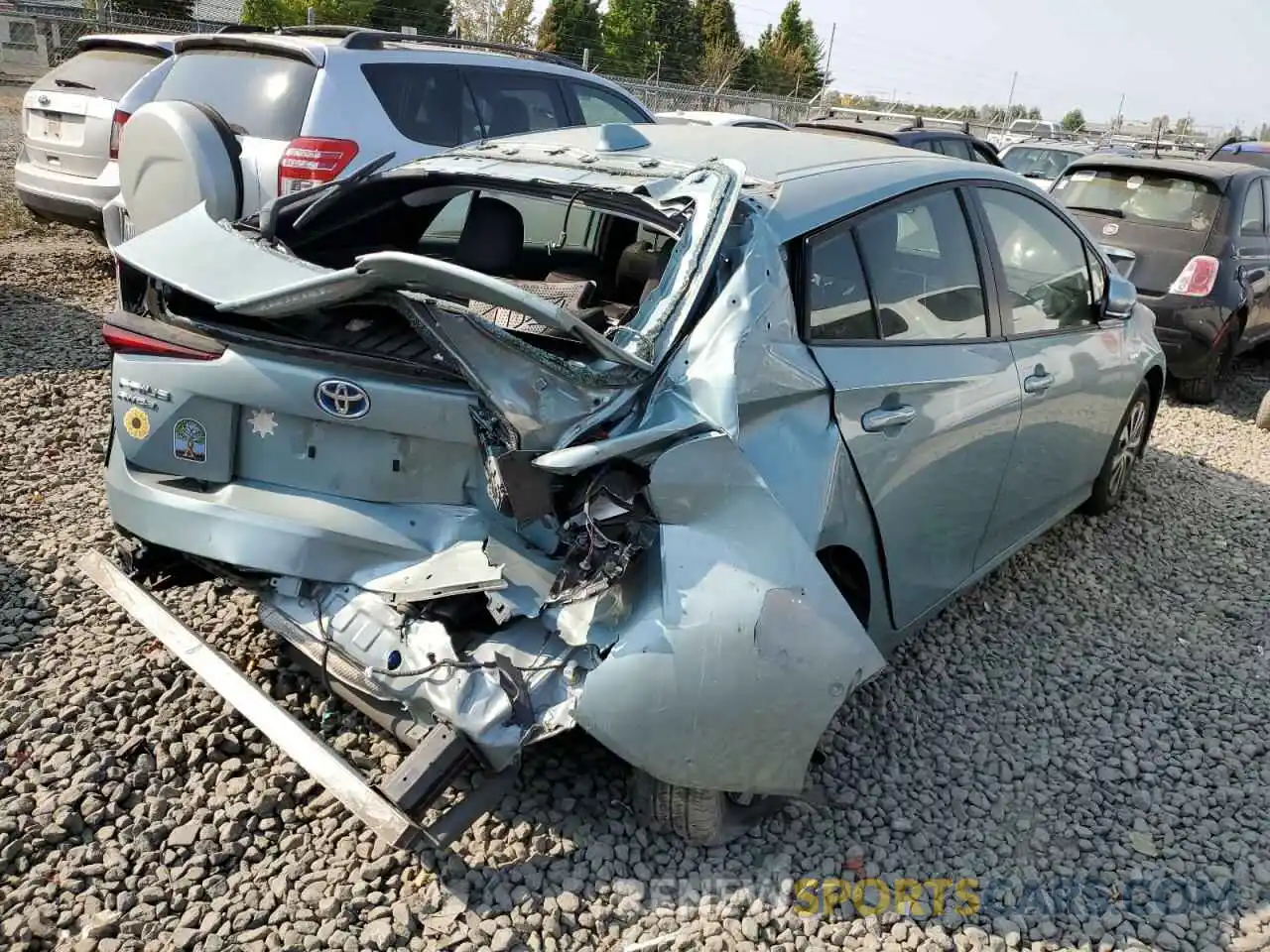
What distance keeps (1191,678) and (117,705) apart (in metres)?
3.63

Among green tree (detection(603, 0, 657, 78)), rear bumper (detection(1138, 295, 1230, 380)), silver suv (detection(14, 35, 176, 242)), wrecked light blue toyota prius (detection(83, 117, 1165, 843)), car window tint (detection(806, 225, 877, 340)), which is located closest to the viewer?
wrecked light blue toyota prius (detection(83, 117, 1165, 843))

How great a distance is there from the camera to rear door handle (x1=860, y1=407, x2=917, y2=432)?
279 cm

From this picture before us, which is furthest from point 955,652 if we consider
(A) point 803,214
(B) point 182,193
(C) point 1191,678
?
(B) point 182,193

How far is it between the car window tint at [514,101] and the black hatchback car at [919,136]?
12.4 feet

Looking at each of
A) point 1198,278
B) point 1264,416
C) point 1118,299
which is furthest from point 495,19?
point 1118,299

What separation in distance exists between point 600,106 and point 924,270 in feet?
16.2

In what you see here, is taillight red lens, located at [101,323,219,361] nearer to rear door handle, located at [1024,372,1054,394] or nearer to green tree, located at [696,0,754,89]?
rear door handle, located at [1024,372,1054,394]

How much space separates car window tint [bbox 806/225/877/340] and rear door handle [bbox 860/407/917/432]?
0.22m

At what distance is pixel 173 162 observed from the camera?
4.91 m

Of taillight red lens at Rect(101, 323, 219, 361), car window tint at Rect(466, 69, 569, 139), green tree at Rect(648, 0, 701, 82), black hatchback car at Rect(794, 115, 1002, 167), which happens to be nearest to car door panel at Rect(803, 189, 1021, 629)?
taillight red lens at Rect(101, 323, 219, 361)

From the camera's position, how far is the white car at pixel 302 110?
16.2ft

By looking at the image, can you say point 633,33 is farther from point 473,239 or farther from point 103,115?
point 473,239

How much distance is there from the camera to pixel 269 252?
278cm

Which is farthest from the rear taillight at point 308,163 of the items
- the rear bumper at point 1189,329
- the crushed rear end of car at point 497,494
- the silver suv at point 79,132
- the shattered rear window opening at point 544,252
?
the rear bumper at point 1189,329
